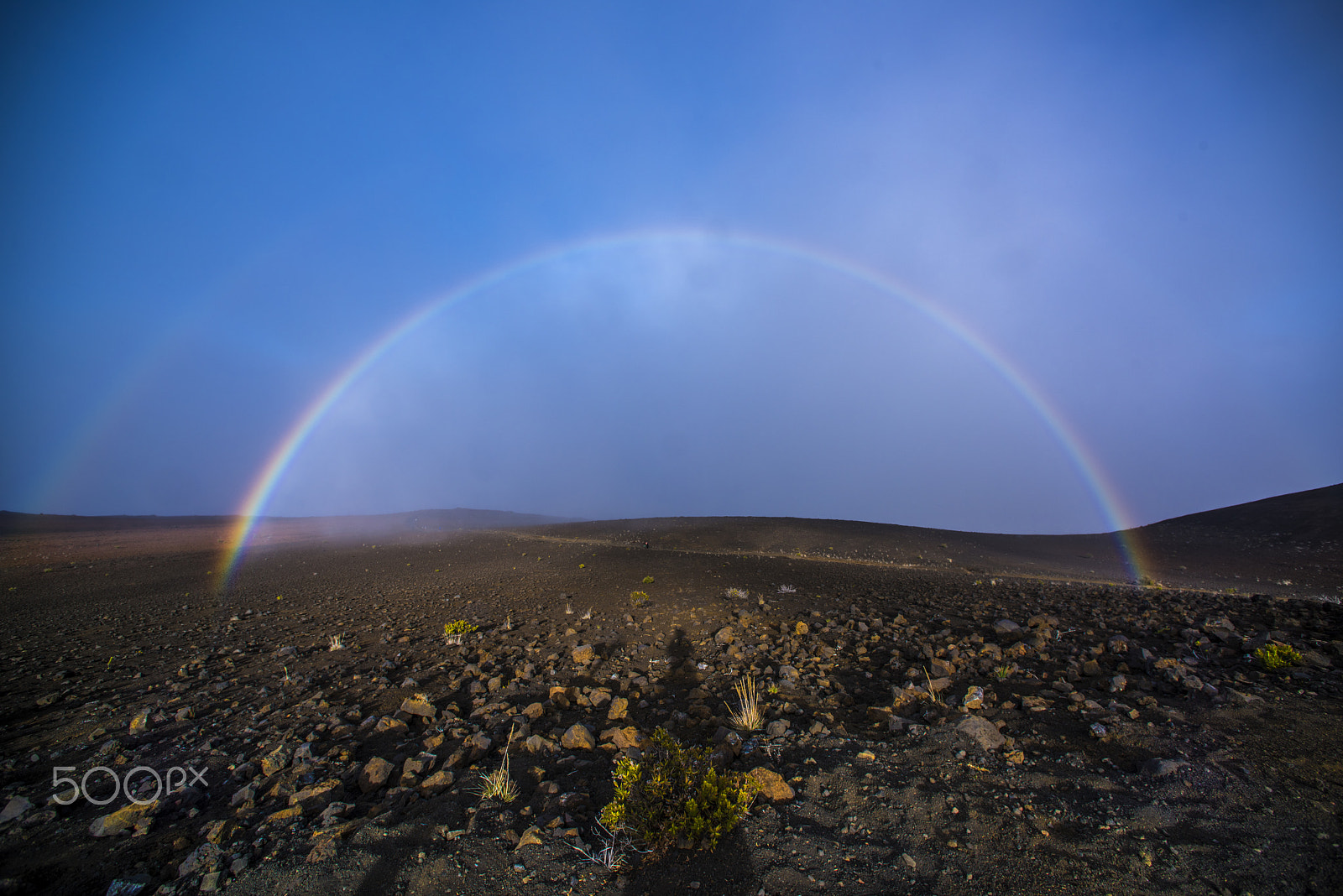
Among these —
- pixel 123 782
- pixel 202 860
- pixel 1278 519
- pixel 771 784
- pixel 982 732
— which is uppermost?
pixel 1278 519

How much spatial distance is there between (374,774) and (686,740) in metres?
2.79

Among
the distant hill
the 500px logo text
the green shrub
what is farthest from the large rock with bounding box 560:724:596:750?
the distant hill

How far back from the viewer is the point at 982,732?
461cm

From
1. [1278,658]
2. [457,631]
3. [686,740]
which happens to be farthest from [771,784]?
[457,631]

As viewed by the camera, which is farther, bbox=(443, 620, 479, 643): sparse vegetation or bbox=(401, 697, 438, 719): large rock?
bbox=(443, 620, 479, 643): sparse vegetation

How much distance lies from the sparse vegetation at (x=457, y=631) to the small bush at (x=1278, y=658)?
1102 cm

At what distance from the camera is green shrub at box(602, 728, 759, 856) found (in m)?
3.44

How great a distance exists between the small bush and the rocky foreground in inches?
4.2

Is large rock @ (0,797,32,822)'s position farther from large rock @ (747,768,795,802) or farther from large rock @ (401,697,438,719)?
large rock @ (747,768,795,802)

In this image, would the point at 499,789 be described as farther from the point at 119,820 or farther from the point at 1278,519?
the point at 1278,519

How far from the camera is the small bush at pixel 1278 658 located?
606 cm

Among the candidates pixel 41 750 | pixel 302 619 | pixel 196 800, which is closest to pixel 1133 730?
pixel 196 800

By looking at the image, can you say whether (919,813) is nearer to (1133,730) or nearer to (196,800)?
(1133,730)

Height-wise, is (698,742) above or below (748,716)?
below
